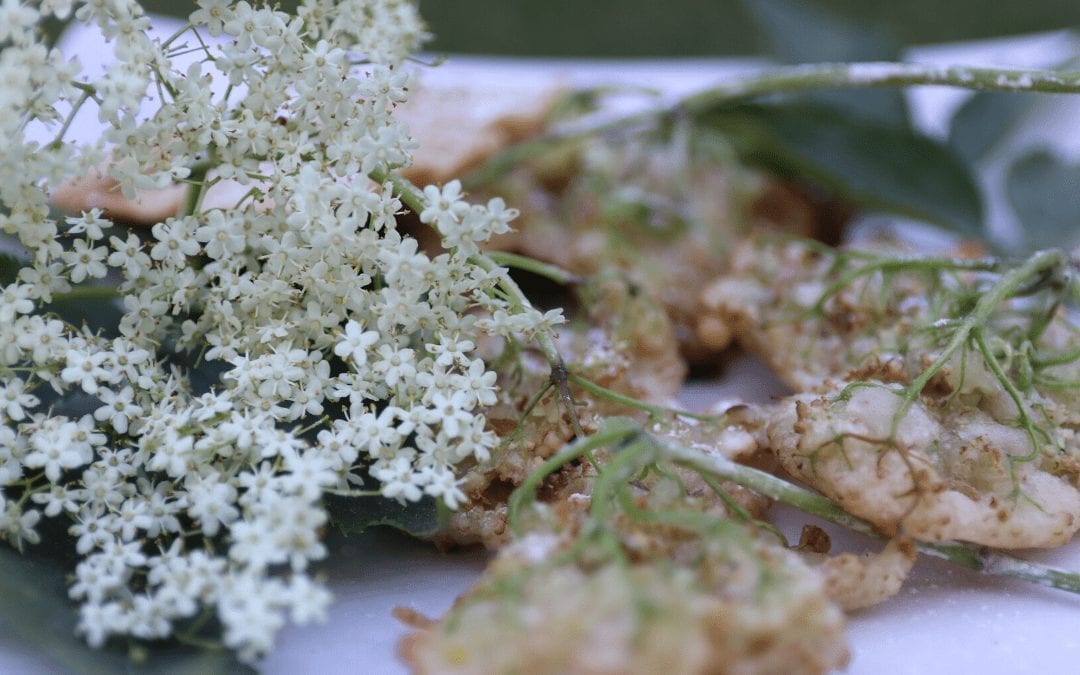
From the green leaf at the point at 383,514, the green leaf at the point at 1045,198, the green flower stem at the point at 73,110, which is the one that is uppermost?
the green flower stem at the point at 73,110

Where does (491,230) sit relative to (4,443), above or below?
above

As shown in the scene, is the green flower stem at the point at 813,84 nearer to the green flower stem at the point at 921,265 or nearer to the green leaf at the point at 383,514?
the green flower stem at the point at 921,265

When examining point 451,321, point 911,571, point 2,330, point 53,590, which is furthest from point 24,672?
Answer: point 911,571

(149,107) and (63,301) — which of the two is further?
(63,301)

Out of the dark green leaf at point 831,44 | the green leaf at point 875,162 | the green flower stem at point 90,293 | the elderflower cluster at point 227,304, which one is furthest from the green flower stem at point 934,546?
the dark green leaf at point 831,44

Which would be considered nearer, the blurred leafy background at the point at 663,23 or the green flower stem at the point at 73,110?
the green flower stem at the point at 73,110

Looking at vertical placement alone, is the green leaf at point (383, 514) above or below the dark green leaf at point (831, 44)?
below

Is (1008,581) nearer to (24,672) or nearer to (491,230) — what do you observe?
(491,230)

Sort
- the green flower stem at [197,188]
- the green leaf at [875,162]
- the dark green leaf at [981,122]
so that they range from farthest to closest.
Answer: the dark green leaf at [981,122] < the green leaf at [875,162] < the green flower stem at [197,188]
